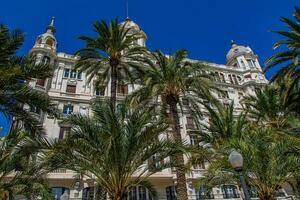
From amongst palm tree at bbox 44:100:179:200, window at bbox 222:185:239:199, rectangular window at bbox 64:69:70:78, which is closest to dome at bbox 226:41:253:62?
window at bbox 222:185:239:199

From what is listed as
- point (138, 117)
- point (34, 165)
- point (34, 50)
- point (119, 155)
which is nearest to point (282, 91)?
point (138, 117)

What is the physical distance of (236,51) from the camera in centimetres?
4488

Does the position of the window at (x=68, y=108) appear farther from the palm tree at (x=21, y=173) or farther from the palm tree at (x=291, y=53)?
the palm tree at (x=291, y=53)

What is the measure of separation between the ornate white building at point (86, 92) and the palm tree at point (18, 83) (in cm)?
520

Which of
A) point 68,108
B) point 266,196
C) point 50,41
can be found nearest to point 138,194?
point 68,108

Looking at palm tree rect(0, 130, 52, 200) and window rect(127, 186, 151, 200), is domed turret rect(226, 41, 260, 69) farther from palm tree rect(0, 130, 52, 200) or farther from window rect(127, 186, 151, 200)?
palm tree rect(0, 130, 52, 200)

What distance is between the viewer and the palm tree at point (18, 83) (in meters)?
9.78

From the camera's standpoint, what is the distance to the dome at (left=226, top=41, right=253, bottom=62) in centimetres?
4397

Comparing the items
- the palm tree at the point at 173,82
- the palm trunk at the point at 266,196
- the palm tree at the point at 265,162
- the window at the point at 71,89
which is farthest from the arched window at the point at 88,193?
the palm trunk at the point at 266,196

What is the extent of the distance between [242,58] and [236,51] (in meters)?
2.32

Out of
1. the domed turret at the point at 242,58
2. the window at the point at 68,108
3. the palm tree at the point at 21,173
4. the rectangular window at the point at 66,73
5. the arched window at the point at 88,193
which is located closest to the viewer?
the palm tree at the point at 21,173

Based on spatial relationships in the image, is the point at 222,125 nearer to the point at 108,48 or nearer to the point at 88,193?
the point at 108,48

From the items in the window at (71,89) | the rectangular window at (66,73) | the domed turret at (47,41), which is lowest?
the window at (71,89)

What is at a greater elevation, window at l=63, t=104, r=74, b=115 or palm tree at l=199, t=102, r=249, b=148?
window at l=63, t=104, r=74, b=115
